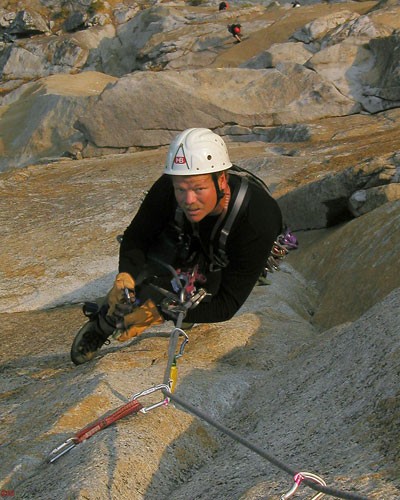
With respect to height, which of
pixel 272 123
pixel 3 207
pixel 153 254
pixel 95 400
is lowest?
pixel 272 123

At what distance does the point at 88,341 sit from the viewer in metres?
7.44

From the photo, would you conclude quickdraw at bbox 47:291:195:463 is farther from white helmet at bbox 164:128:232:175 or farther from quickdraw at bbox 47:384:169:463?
white helmet at bbox 164:128:232:175

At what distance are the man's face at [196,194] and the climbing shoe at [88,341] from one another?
2155 mm

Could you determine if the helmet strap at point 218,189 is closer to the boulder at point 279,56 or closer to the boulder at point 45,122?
the boulder at point 45,122

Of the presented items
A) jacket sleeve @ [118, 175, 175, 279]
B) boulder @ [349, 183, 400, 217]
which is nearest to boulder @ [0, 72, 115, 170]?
boulder @ [349, 183, 400, 217]

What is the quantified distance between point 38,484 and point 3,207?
12.8m

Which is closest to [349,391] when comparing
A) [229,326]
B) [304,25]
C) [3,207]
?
[229,326]

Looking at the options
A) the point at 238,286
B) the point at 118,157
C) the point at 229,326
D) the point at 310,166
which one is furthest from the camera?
the point at 118,157

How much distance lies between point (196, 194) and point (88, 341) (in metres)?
2.62

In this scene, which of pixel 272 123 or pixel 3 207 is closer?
pixel 3 207

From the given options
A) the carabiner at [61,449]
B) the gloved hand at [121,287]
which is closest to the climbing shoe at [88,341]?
the gloved hand at [121,287]

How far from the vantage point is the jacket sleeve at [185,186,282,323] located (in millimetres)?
5984

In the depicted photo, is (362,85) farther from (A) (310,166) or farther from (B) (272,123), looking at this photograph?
(A) (310,166)

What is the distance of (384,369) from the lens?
4.64 m
